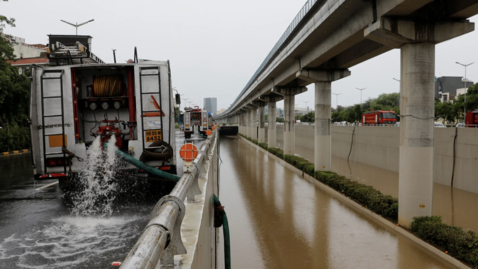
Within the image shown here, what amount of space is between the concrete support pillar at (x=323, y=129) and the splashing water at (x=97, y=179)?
1105 cm

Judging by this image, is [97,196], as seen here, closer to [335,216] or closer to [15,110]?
[335,216]

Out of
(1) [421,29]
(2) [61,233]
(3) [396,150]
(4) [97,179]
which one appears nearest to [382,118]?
(3) [396,150]

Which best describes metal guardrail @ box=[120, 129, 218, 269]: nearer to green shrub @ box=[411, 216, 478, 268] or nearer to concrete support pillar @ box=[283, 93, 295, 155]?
green shrub @ box=[411, 216, 478, 268]

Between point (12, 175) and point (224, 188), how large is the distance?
978 centimetres

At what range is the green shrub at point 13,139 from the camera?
3055cm

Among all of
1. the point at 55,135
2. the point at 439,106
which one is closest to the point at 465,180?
the point at 55,135

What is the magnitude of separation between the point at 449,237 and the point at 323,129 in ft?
36.9

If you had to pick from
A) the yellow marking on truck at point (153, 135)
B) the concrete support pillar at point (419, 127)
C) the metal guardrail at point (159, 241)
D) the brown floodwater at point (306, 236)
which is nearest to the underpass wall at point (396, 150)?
the brown floodwater at point (306, 236)

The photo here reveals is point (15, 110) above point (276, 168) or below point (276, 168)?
above

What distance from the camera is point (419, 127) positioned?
948 centimetres

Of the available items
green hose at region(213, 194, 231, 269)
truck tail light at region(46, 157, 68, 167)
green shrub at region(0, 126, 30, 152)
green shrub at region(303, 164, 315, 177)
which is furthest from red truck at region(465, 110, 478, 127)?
green shrub at region(0, 126, 30, 152)

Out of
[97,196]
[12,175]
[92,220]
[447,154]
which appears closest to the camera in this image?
[92,220]

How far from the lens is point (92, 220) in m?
8.52

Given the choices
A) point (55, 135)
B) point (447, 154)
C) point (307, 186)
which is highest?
Result: point (55, 135)
